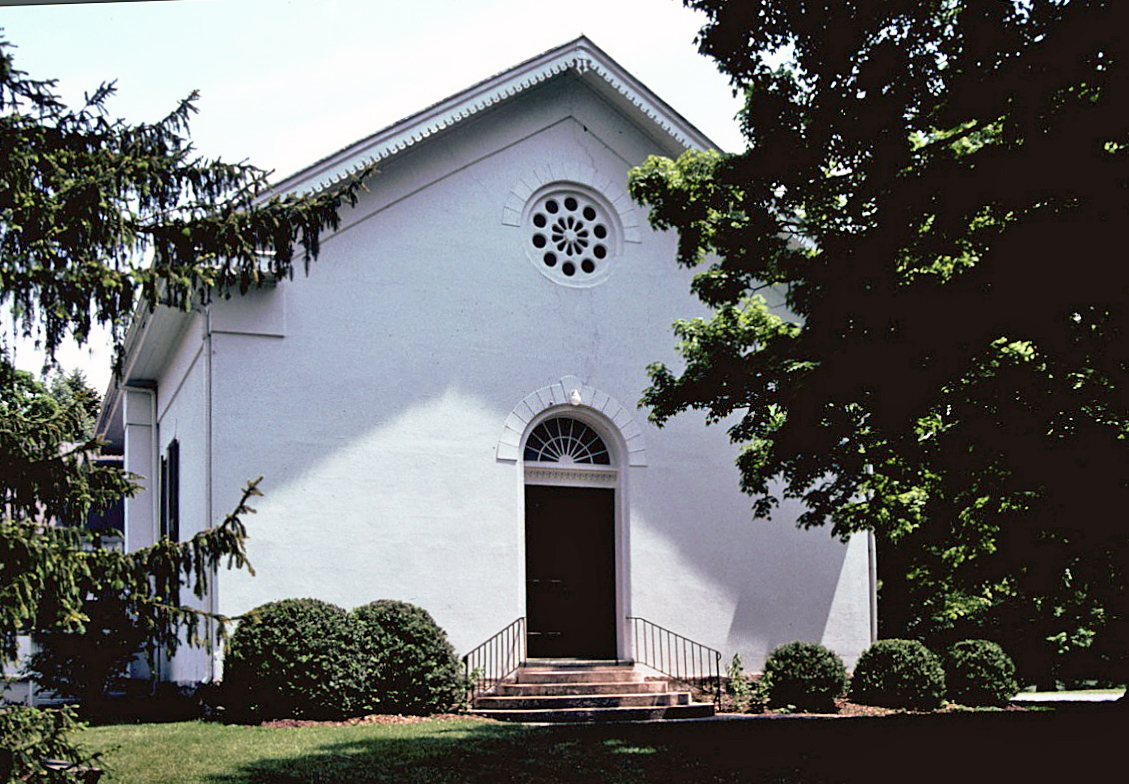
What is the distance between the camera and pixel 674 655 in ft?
56.3

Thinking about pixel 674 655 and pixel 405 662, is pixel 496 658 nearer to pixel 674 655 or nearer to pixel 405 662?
pixel 405 662

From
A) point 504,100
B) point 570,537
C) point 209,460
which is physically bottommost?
point 570,537

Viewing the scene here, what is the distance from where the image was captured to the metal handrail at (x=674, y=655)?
17.0 metres

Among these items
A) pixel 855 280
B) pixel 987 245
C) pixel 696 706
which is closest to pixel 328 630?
pixel 696 706

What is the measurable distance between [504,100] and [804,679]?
8552 mm

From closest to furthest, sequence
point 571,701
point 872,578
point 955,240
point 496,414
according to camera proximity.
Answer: point 955,240 < point 571,701 < point 496,414 < point 872,578

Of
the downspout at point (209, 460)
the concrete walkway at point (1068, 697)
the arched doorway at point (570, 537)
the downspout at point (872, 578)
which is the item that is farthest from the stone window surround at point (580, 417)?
the concrete walkway at point (1068, 697)

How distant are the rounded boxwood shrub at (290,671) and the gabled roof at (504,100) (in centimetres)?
522

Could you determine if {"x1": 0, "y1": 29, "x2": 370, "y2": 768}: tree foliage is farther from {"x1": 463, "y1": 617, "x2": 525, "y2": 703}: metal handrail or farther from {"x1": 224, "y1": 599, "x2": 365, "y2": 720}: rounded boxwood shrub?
{"x1": 463, "y1": 617, "x2": 525, "y2": 703}: metal handrail

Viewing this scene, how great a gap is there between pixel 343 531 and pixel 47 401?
23.3 ft

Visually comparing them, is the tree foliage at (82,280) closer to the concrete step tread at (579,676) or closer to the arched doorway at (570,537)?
the concrete step tread at (579,676)

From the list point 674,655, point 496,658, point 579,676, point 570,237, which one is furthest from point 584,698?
point 570,237

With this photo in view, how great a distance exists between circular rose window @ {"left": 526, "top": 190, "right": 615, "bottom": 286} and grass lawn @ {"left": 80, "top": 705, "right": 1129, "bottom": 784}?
21.3 ft

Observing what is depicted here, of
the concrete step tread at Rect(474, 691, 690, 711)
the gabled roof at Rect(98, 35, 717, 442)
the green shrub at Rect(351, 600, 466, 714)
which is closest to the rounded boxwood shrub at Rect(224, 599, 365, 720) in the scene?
the green shrub at Rect(351, 600, 466, 714)
